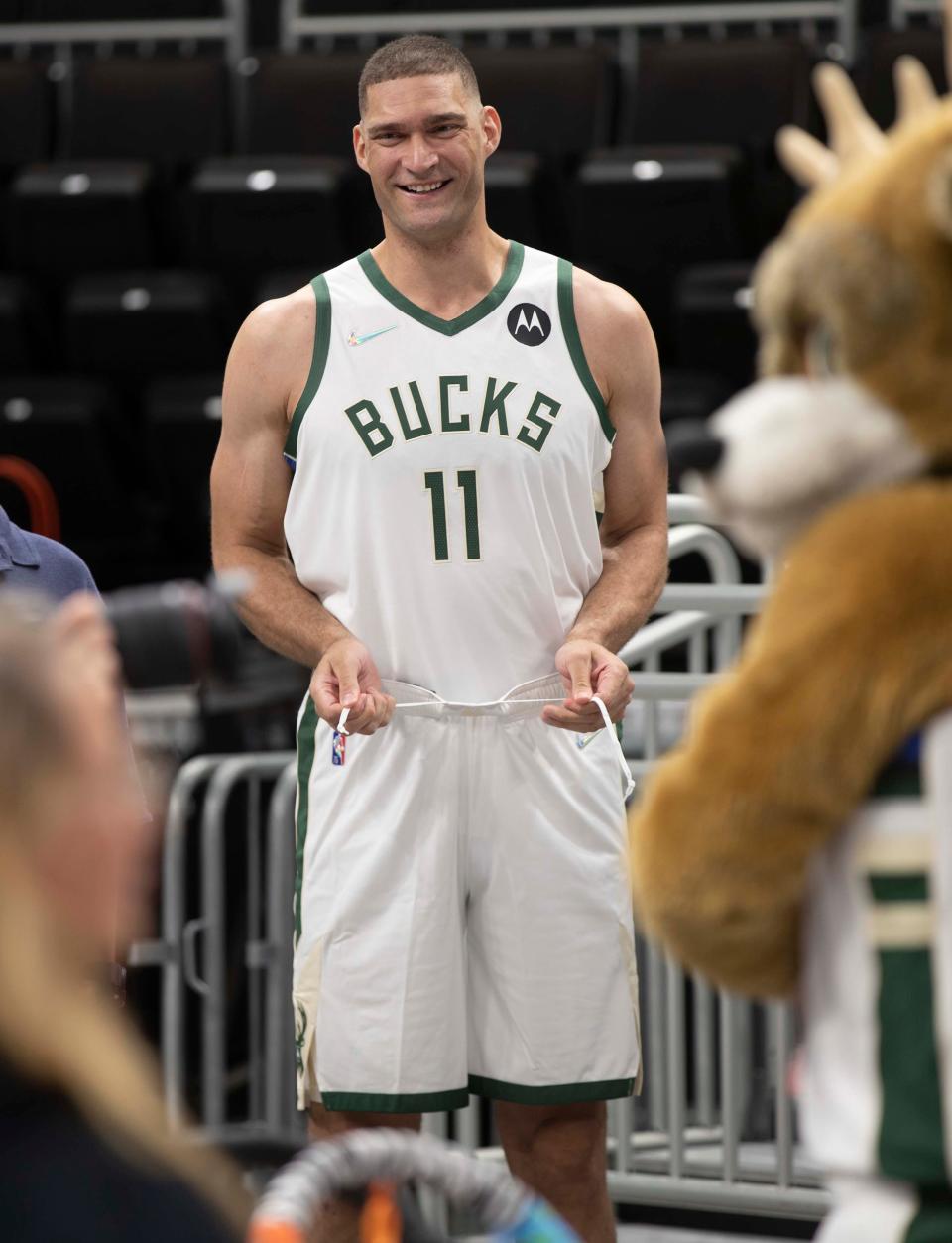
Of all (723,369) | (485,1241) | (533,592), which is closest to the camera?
(533,592)

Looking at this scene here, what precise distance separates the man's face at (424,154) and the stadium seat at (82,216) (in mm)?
3331

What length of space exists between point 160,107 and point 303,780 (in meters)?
4.19

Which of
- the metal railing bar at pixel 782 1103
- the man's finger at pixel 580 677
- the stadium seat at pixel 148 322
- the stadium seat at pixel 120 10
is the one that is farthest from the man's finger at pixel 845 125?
the stadium seat at pixel 120 10

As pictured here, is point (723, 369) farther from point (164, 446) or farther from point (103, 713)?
point (103, 713)

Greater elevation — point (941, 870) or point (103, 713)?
point (103, 713)

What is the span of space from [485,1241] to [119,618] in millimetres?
2337

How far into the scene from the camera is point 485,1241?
3.46 metres

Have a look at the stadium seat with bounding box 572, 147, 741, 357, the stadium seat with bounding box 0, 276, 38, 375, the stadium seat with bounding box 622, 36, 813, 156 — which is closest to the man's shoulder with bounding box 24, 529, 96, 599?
the stadium seat with bounding box 572, 147, 741, 357

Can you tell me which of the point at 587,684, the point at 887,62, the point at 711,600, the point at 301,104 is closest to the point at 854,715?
the point at 587,684

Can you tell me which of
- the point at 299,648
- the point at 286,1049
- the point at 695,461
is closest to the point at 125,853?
the point at 695,461

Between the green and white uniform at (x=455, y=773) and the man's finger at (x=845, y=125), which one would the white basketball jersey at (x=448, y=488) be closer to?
the green and white uniform at (x=455, y=773)

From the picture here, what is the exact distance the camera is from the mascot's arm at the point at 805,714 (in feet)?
4.76

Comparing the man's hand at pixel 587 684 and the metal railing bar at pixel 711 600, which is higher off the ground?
the metal railing bar at pixel 711 600

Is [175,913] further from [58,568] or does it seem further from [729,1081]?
[58,568]
